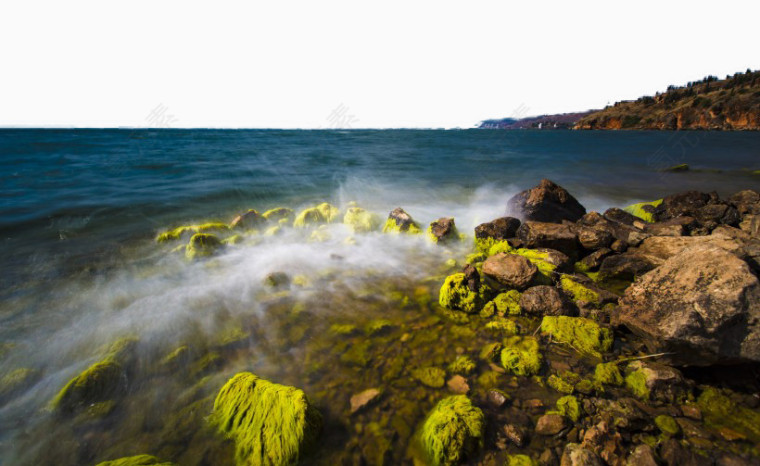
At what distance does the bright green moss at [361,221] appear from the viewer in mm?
10445

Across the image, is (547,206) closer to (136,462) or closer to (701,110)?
(136,462)

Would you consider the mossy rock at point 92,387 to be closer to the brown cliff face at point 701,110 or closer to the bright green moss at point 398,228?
the bright green moss at point 398,228

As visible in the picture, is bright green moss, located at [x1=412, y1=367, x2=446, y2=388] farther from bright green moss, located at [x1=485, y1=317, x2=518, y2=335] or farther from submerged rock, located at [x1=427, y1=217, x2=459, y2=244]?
submerged rock, located at [x1=427, y1=217, x2=459, y2=244]

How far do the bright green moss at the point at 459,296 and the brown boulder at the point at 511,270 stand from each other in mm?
914

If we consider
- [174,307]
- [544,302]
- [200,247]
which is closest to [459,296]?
[544,302]

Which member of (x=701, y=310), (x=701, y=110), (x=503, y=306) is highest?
(x=701, y=110)

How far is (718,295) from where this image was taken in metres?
3.83

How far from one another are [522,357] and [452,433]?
1.80m

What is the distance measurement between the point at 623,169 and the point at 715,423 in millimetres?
31614

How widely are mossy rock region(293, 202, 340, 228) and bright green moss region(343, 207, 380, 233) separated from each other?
0.77m

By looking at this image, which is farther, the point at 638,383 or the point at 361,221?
the point at 361,221

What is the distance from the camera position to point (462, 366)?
14.9 ft

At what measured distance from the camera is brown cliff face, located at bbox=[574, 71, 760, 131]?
8050 cm

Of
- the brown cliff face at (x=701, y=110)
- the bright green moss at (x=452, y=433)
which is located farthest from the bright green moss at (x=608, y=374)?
the brown cliff face at (x=701, y=110)
